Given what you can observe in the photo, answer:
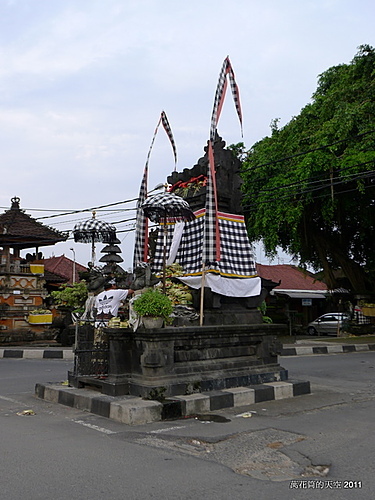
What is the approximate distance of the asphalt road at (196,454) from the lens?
151 inches

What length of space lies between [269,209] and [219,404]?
13770 mm

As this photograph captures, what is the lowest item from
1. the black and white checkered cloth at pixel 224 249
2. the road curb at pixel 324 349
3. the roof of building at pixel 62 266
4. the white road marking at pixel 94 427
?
the white road marking at pixel 94 427

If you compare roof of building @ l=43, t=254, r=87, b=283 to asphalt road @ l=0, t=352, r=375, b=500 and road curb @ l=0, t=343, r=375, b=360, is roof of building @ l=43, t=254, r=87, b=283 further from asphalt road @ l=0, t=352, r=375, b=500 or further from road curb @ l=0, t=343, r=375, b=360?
asphalt road @ l=0, t=352, r=375, b=500

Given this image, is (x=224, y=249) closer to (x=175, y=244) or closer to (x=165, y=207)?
(x=175, y=244)

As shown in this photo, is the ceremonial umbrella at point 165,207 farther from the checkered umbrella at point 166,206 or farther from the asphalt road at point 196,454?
the asphalt road at point 196,454

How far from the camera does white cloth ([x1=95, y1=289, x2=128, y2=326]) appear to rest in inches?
316

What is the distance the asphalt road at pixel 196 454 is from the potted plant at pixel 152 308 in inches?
56.6

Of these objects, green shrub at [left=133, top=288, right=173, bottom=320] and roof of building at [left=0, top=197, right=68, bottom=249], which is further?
roof of building at [left=0, top=197, right=68, bottom=249]

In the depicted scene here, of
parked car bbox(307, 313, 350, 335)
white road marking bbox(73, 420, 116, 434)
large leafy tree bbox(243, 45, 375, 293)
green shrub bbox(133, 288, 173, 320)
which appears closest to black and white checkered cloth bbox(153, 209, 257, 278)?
green shrub bbox(133, 288, 173, 320)

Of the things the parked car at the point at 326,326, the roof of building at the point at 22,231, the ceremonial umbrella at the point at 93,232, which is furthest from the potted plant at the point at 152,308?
the parked car at the point at 326,326

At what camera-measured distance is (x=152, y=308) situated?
6906 millimetres

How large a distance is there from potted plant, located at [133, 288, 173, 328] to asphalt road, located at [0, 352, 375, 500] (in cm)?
144

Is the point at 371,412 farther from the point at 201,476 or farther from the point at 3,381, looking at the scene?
the point at 3,381

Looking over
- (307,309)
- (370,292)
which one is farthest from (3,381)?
(307,309)
